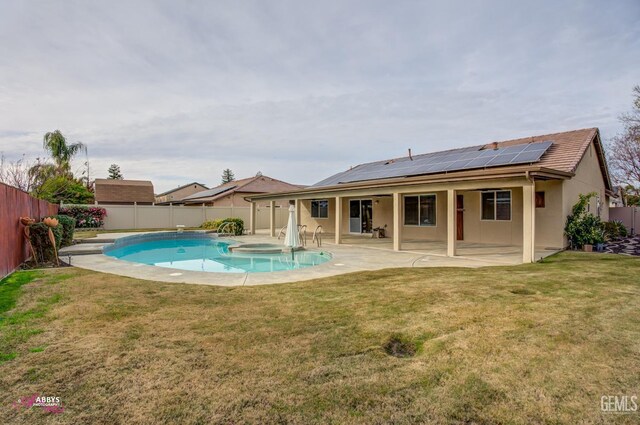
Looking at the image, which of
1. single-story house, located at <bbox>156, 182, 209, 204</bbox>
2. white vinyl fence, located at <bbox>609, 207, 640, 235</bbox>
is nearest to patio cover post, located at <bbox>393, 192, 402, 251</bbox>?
white vinyl fence, located at <bbox>609, 207, 640, 235</bbox>

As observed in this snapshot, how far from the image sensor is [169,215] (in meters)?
27.4

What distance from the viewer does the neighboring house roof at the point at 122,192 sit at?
38719mm

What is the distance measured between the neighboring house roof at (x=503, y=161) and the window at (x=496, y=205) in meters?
1.18

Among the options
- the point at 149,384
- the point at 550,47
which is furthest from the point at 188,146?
the point at 149,384

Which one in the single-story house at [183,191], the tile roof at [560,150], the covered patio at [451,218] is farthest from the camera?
the single-story house at [183,191]

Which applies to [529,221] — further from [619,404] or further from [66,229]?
[66,229]

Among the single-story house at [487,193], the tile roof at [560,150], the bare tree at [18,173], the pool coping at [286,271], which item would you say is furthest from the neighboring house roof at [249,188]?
the pool coping at [286,271]

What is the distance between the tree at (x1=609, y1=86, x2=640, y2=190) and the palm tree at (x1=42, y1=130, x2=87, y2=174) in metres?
46.2

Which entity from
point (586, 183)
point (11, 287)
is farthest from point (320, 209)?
point (11, 287)

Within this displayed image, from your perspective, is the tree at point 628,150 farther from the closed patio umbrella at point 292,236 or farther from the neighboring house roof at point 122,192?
the neighboring house roof at point 122,192

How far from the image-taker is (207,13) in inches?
442

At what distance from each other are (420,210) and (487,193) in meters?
3.29

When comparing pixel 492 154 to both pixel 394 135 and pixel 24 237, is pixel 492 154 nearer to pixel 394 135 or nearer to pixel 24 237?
pixel 394 135

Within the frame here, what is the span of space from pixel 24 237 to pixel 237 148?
78.2 ft
